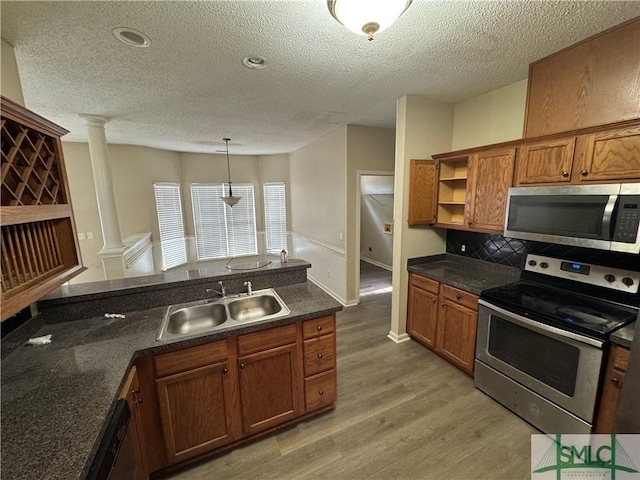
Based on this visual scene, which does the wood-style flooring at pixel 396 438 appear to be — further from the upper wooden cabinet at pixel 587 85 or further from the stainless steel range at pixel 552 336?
the upper wooden cabinet at pixel 587 85

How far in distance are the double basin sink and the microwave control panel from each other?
2.15m

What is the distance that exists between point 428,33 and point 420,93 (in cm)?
111

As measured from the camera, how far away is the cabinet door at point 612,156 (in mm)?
1612

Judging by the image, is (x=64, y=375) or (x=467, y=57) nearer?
(x=64, y=375)

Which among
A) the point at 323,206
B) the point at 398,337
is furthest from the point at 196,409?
the point at 323,206

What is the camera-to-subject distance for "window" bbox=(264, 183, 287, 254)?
22.1ft

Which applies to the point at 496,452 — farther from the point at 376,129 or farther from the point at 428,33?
the point at 376,129

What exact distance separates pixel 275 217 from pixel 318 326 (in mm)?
5198

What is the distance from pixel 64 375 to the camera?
128cm

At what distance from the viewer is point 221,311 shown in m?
2.12

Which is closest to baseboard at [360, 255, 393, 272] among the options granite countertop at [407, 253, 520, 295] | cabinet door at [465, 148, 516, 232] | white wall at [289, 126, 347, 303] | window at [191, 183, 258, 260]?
white wall at [289, 126, 347, 303]

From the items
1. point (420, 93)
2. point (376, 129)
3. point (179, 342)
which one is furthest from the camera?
point (376, 129)

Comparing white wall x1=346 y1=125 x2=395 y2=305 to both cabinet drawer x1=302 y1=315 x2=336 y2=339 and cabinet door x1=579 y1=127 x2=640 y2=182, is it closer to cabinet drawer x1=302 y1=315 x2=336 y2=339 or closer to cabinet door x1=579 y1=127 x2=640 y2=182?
cabinet drawer x1=302 y1=315 x2=336 y2=339

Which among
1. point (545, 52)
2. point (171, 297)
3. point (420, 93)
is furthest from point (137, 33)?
point (545, 52)
